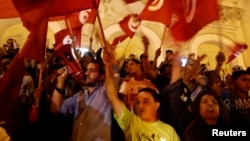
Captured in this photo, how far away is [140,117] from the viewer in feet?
10.5

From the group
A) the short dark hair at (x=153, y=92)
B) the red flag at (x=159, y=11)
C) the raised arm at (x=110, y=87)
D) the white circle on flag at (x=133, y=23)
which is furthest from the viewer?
the white circle on flag at (x=133, y=23)

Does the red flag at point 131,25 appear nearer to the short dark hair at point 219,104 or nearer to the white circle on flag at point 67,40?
the white circle on flag at point 67,40

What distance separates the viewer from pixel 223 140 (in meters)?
3.12

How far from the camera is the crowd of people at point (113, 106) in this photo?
3.21 metres

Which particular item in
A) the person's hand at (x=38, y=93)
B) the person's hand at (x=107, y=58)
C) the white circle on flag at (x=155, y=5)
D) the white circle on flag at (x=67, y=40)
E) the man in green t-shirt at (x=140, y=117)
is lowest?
the man in green t-shirt at (x=140, y=117)

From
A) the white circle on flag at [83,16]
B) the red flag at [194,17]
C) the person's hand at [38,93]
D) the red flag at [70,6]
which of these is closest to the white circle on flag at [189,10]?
the red flag at [194,17]

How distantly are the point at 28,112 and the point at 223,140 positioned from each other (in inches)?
49.2

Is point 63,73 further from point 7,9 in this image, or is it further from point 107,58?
point 7,9

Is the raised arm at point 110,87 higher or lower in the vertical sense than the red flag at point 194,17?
lower

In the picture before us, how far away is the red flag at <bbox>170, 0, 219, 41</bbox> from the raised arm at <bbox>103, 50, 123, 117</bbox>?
53 centimetres

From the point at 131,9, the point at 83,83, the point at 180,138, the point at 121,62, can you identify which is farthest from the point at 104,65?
the point at 131,9

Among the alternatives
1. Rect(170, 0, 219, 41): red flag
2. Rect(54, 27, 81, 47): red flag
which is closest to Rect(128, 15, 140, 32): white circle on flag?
Rect(54, 27, 81, 47): red flag

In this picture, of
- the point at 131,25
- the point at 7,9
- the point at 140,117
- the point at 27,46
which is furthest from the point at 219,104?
the point at 7,9

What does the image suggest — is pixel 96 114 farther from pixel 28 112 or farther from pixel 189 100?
pixel 189 100
